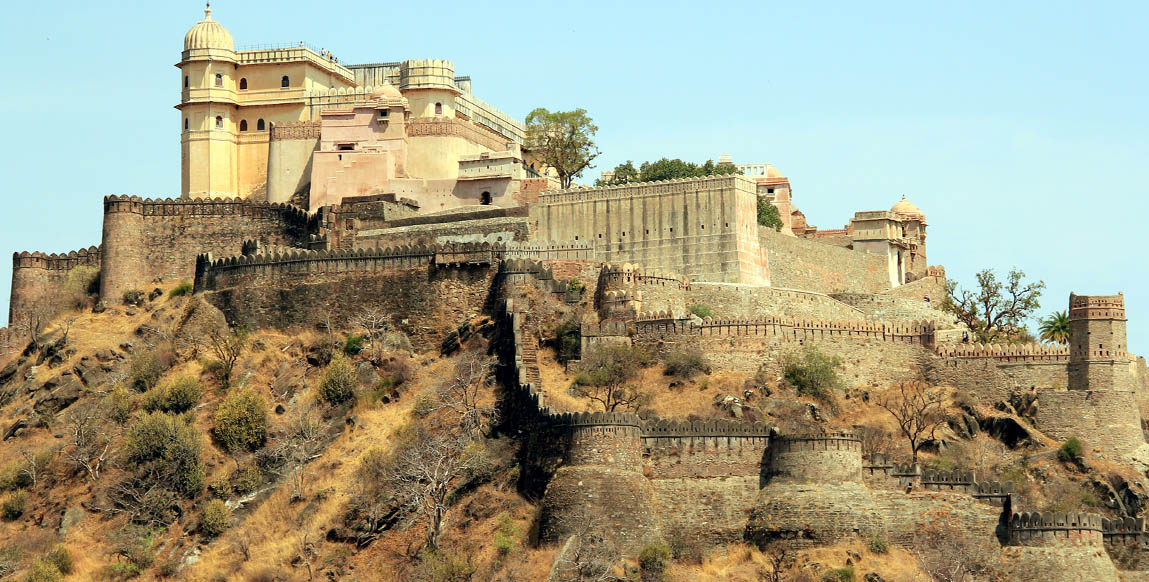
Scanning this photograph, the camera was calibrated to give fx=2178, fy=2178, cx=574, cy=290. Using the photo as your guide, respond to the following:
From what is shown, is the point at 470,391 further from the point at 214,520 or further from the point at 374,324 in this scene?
the point at 214,520

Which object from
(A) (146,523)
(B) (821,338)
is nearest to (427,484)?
(A) (146,523)

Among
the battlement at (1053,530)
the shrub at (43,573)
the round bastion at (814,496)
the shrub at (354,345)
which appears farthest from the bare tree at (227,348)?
the battlement at (1053,530)

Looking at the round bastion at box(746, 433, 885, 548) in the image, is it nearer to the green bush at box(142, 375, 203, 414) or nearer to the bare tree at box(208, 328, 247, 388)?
the green bush at box(142, 375, 203, 414)

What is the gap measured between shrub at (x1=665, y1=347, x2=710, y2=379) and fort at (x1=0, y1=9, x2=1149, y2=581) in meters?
0.68

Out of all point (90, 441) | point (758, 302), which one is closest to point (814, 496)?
point (758, 302)

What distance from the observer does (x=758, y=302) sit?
8806 cm

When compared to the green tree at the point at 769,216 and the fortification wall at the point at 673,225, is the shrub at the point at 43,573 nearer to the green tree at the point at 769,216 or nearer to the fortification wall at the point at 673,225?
the fortification wall at the point at 673,225

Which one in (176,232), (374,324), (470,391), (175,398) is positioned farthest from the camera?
(176,232)

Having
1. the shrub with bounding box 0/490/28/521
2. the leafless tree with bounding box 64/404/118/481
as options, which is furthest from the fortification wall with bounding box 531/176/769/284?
the shrub with bounding box 0/490/28/521

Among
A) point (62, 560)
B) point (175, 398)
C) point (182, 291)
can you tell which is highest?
A: point (182, 291)

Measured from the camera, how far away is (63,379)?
280 feet

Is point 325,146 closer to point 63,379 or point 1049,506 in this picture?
point 63,379

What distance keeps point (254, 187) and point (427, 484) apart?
104 feet

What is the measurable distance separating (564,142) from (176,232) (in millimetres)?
22410
